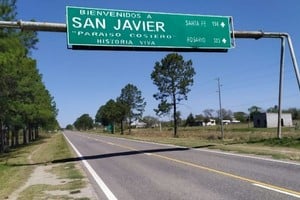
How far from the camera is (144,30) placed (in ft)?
74.5

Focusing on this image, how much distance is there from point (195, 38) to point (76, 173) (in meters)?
10.5

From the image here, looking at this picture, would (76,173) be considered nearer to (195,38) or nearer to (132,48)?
(132,48)

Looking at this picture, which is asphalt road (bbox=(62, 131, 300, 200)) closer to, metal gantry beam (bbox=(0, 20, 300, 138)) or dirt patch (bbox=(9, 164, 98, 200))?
dirt patch (bbox=(9, 164, 98, 200))

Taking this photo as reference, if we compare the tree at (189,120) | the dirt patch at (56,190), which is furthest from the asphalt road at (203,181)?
the tree at (189,120)

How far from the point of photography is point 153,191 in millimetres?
11203

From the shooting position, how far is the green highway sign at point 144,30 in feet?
70.9

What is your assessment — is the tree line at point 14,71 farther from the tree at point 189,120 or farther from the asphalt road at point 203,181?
the tree at point 189,120

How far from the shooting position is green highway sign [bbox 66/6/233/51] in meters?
21.6

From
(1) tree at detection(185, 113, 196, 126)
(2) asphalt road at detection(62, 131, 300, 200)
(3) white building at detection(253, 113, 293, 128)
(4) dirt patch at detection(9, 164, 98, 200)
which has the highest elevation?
(1) tree at detection(185, 113, 196, 126)

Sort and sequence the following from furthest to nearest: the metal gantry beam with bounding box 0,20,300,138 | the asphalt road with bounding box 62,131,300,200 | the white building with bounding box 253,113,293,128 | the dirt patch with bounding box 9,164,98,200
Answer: the white building with bounding box 253,113,293,128
the metal gantry beam with bounding box 0,20,300,138
the dirt patch with bounding box 9,164,98,200
the asphalt road with bounding box 62,131,300,200

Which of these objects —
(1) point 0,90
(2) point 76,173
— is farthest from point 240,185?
(1) point 0,90

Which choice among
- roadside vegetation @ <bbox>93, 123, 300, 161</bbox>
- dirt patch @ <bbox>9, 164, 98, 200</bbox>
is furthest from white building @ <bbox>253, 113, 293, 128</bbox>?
dirt patch @ <bbox>9, 164, 98, 200</bbox>

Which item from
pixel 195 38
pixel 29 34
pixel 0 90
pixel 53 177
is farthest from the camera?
pixel 29 34

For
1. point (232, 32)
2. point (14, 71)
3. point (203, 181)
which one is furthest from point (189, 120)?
point (203, 181)
